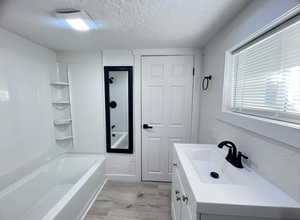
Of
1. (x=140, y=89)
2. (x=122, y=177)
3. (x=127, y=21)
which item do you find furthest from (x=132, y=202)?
(x=127, y=21)

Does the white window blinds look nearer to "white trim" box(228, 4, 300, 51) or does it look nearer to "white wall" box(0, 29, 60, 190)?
"white trim" box(228, 4, 300, 51)

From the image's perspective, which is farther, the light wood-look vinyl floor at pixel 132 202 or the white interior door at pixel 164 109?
the white interior door at pixel 164 109

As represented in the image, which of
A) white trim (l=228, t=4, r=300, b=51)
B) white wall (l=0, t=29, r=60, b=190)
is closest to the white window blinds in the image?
white trim (l=228, t=4, r=300, b=51)

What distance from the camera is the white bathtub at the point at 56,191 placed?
1.53 meters

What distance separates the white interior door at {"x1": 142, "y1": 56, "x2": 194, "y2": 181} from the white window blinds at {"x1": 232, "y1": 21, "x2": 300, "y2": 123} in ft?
3.47

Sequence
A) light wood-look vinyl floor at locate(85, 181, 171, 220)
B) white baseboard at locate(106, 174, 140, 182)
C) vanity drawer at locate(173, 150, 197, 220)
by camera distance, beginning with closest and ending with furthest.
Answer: vanity drawer at locate(173, 150, 197, 220) < light wood-look vinyl floor at locate(85, 181, 171, 220) < white baseboard at locate(106, 174, 140, 182)

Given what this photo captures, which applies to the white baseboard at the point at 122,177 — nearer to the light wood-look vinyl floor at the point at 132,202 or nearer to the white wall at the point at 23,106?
the light wood-look vinyl floor at the point at 132,202

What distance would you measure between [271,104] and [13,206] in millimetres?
2607

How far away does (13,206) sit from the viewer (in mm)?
1604

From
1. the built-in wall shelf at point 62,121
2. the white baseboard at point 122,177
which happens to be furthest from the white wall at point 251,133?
the built-in wall shelf at point 62,121

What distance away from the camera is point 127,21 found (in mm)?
1496

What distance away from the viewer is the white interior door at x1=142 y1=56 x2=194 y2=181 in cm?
241

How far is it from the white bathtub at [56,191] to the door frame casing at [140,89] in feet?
2.43

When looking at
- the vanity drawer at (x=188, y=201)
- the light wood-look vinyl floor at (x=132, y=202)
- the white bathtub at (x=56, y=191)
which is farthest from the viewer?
the light wood-look vinyl floor at (x=132, y=202)
